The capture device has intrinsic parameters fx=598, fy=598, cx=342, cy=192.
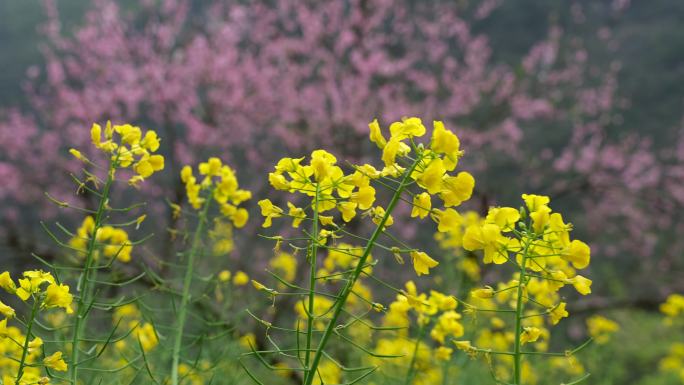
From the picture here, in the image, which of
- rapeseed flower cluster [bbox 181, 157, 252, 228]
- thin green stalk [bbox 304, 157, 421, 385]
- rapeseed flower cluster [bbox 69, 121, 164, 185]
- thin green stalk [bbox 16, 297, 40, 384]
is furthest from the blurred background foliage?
thin green stalk [bbox 304, 157, 421, 385]

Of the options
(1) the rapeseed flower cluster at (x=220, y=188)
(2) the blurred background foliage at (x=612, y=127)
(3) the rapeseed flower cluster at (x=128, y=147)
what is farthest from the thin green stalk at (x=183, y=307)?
(2) the blurred background foliage at (x=612, y=127)

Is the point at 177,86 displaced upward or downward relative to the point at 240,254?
upward

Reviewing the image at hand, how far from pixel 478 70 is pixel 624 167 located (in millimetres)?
3036

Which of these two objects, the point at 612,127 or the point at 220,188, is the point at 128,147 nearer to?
the point at 220,188

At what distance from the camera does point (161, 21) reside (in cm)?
1097

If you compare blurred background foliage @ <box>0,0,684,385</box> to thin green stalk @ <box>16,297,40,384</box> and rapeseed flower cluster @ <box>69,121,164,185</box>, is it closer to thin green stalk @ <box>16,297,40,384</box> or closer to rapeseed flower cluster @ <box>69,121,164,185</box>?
rapeseed flower cluster @ <box>69,121,164,185</box>

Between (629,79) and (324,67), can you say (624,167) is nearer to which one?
(629,79)

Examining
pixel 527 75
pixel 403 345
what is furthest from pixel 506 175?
pixel 403 345

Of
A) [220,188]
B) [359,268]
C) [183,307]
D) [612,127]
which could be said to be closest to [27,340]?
[183,307]

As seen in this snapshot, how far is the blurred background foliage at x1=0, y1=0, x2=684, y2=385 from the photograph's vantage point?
28.9 ft

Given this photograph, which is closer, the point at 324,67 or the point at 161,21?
the point at 324,67

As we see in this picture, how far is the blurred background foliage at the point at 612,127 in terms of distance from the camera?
8.81 meters

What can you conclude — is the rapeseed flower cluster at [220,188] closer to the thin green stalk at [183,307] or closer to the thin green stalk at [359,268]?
the thin green stalk at [183,307]

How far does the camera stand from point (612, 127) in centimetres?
1108
